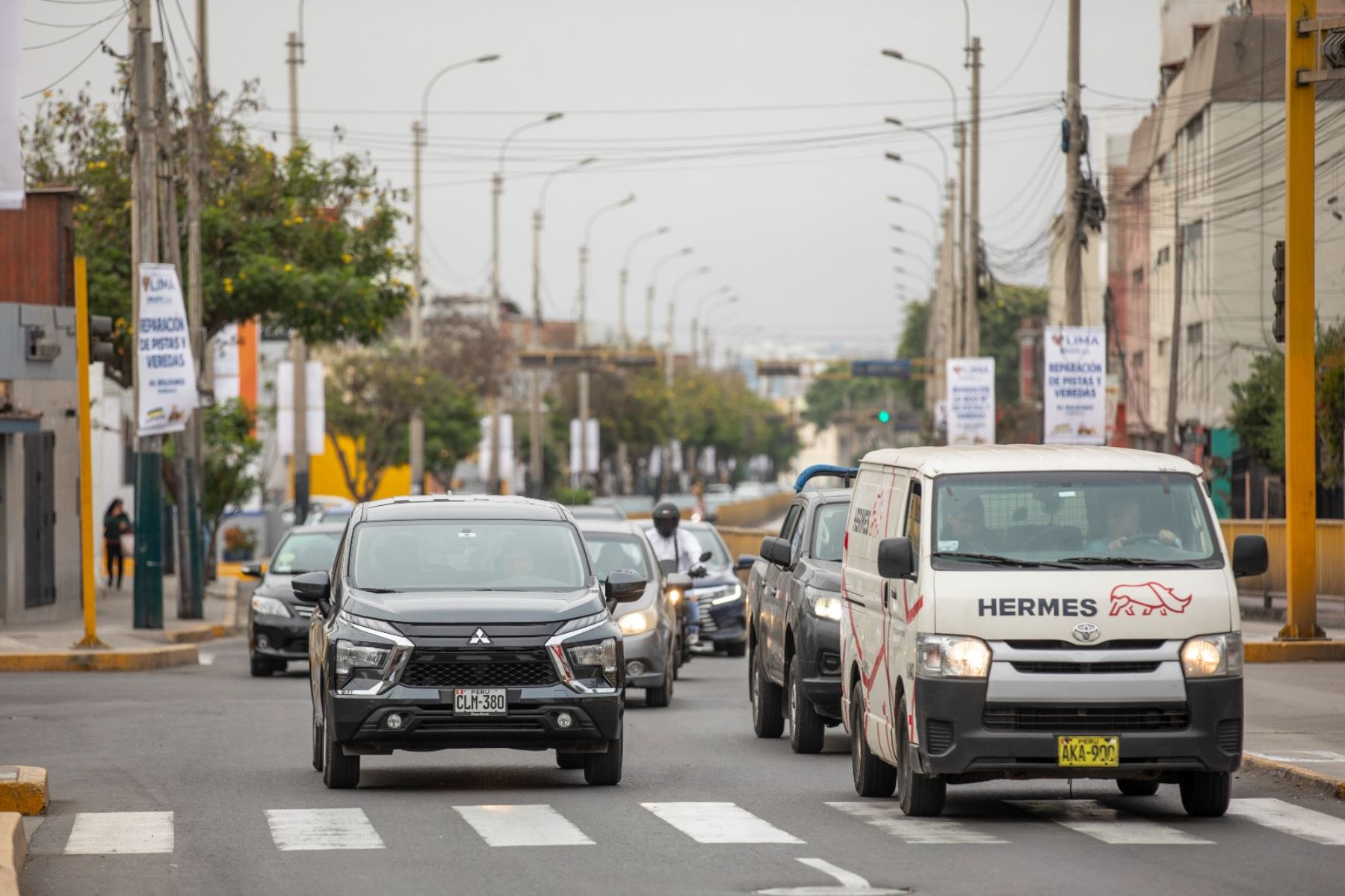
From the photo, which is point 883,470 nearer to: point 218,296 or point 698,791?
point 698,791

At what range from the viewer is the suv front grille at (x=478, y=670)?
42.0 feet

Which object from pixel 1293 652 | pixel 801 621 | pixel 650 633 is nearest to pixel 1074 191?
pixel 1293 652

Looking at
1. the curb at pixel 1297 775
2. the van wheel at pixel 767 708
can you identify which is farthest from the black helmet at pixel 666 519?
the curb at pixel 1297 775

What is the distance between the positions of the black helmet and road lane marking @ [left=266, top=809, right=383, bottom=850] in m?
12.2

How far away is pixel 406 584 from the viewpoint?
534 inches

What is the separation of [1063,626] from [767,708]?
21.1 feet

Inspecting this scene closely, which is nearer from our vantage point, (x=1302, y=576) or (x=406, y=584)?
(x=406, y=584)

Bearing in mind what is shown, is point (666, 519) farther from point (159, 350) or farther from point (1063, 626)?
point (1063, 626)

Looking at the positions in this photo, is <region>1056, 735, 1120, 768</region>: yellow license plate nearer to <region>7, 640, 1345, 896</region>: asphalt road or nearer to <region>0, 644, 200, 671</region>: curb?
<region>7, 640, 1345, 896</region>: asphalt road

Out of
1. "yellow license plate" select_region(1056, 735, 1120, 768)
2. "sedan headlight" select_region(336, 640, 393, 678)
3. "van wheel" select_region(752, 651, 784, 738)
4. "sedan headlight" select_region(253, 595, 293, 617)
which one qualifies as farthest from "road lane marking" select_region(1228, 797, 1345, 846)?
"sedan headlight" select_region(253, 595, 293, 617)

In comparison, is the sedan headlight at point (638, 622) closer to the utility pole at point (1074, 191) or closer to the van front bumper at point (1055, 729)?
the van front bumper at point (1055, 729)

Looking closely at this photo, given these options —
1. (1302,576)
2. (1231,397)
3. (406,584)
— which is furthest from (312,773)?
(1231,397)

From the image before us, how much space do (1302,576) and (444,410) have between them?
191 feet

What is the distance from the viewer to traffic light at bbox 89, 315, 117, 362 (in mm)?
26375
